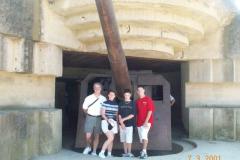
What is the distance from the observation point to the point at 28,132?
5.21 m

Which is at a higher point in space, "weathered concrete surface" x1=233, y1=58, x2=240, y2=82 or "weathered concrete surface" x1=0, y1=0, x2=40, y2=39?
"weathered concrete surface" x1=0, y1=0, x2=40, y2=39

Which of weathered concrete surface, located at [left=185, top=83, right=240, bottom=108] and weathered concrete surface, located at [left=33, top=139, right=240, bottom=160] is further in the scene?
weathered concrete surface, located at [left=185, top=83, right=240, bottom=108]

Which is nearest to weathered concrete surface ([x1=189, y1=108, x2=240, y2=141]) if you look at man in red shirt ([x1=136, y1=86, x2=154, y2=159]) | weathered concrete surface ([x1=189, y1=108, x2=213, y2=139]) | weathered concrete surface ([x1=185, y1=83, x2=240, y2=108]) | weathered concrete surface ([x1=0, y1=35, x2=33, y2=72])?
weathered concrete surface ([x1=189, y1=108, x2=213, y2=139])

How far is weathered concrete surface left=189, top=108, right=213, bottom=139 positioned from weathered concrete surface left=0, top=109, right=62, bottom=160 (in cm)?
261

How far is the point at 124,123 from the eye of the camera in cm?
555

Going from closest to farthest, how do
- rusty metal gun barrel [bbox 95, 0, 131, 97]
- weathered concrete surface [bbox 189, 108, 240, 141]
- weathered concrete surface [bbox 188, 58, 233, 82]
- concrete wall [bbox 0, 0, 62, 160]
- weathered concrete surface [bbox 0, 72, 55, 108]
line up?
rusty metal gun barrel [bbox 95, 0, 131, 97] < concrete wall [bbox 0, 0, 62, 160] < weathered concrete surface [bbox 0, 72, 55, 108] < weathered concrete surface [bbox 189, 108, 240, 141] < weathered concrete surface [bbox 188, 58, 233, 82]

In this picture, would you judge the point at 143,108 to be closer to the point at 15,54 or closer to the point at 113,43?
the point at 113,43

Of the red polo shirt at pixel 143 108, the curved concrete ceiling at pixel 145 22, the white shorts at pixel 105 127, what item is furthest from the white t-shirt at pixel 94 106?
→ the curved concrete ceiling at pixel 145 22

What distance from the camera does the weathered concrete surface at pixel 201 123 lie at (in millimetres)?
6957

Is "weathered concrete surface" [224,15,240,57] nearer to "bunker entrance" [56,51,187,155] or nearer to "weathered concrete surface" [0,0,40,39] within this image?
"bunker entrance" [56,51,187,155]

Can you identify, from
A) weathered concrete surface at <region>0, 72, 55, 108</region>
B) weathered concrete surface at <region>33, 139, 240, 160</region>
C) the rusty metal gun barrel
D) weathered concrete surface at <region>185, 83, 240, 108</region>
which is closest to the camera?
the rusty metal gun barrel

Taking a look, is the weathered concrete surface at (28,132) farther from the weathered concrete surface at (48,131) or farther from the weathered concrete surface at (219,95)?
the weathered concrete surface at (219,95)

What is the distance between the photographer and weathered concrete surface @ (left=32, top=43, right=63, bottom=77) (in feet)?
17.8

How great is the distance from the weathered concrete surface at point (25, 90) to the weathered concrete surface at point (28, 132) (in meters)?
0.17
